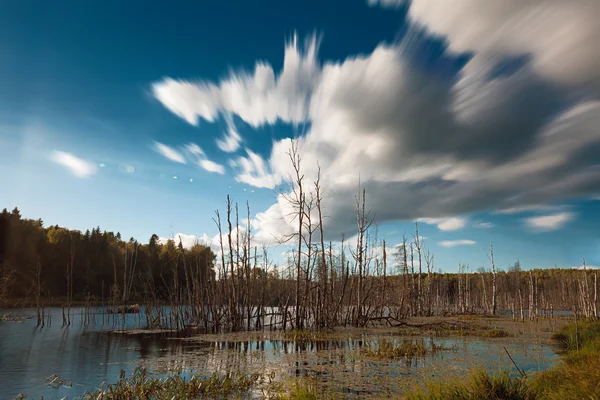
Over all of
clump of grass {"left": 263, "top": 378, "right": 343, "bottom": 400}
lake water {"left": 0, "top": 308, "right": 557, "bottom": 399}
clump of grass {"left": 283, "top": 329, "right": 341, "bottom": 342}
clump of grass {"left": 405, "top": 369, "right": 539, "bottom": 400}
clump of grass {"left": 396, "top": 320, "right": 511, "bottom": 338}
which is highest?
clump of grass {"left": 405, "top": 369, "right": 539, "bottom": 400}

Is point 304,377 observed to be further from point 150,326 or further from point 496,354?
point 150,326

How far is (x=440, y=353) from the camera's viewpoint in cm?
1434

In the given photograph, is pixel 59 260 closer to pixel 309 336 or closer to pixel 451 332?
pixel 309 336

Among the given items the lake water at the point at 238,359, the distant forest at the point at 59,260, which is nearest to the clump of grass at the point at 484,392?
the lake water at the point at 238,359

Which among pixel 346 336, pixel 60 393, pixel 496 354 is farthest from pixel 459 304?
pixel 60 393

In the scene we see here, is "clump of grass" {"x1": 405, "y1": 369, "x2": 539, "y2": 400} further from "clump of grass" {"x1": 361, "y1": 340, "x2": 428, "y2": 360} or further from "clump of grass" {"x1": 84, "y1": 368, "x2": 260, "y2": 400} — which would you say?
"clump of grass" {"x1": 361, "y1": 340, "x2": 428, "y2": 360}

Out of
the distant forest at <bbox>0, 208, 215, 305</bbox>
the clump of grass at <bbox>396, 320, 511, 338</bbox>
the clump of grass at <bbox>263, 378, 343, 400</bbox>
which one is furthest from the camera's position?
the distant forest at <bbox>0, 208, 215, 305</bbox>

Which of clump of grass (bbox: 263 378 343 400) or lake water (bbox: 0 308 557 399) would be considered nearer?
clump of grass (bbox: 263 378 343 400)

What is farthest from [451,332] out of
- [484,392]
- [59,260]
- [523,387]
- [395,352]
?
[59,260]

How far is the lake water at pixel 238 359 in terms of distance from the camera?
10.3m

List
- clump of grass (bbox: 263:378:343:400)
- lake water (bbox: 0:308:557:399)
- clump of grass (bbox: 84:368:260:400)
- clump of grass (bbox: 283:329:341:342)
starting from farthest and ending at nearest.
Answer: clump of grass (bbox: 283:329:341:342), lake water (bbox: 0:308:557:399), clump of grass (bbox: 84:368:260:400), clump of grass (bbox: 263:378:343:400)

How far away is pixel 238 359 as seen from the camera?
1359 cm

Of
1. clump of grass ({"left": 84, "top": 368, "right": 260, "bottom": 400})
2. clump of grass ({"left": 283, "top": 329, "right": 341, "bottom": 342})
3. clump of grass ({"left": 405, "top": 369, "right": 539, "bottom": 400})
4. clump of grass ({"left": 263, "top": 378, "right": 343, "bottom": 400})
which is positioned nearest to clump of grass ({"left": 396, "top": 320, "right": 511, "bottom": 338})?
clump of grass ({"left": 283, "top": 329, "right": 341, "bottom": 342})

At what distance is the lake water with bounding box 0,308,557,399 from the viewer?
33.8 feet
